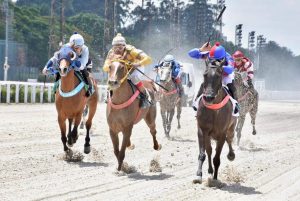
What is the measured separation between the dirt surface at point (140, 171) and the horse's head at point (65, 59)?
Answer: 1733mm

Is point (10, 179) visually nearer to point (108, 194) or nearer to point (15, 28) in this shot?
point (108, 194)

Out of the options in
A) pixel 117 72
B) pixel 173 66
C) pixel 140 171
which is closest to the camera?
pixel 117 72

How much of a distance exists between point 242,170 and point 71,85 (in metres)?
3.86

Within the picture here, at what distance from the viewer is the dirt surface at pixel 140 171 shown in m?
8.52

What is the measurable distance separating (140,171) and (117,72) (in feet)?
6.45

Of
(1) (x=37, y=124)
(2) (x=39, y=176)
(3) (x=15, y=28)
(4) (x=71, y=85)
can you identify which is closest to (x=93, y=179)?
(2) (x=39, y=176)

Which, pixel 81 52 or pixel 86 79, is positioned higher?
pixel 81 52

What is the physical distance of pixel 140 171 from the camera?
34.9 ft

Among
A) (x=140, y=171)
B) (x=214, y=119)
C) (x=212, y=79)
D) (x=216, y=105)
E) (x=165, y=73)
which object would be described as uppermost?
(x=165, y=73)

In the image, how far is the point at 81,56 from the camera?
476 inches

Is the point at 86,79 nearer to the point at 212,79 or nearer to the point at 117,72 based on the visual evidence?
the point at 117,72

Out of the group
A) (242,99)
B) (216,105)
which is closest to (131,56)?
(216,105)

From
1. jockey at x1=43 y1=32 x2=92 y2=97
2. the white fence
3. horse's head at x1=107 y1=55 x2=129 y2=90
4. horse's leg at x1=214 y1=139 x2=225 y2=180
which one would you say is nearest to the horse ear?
jockey at x1=43 y1=32 x2=92 y2=97

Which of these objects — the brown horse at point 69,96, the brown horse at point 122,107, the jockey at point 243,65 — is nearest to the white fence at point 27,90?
the jockey at point 243,65
